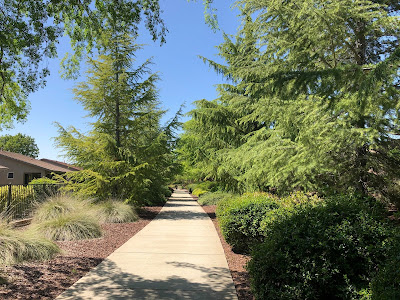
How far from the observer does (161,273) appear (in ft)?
18.8

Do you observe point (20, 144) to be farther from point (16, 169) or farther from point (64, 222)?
point (64, 222)

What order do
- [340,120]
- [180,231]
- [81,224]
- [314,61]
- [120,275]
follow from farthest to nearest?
[180,231] < [81,224] < [314,61] < [340,120] < [120,275]

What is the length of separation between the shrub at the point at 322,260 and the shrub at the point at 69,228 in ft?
21.6

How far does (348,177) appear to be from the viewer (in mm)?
8406

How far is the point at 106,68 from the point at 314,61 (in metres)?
10.8

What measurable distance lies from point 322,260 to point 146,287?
2907mm

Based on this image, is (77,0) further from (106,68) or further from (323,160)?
(106,68)

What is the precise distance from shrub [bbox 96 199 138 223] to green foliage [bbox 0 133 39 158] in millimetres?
75044

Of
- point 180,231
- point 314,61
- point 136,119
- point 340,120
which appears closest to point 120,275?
point 180,231

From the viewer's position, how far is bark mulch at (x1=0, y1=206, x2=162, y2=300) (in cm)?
471

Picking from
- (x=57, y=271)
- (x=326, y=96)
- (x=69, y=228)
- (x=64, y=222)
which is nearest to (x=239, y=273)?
(x=57, y=271)

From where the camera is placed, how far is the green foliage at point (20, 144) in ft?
250

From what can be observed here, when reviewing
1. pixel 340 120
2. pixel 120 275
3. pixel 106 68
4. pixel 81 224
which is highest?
pixel 106 68

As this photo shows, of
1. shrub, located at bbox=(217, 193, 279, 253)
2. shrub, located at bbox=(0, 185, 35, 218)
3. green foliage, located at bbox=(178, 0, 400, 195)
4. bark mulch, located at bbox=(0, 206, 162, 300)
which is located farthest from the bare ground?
shrub, located at bbox=(0, 185, 35, 218)
